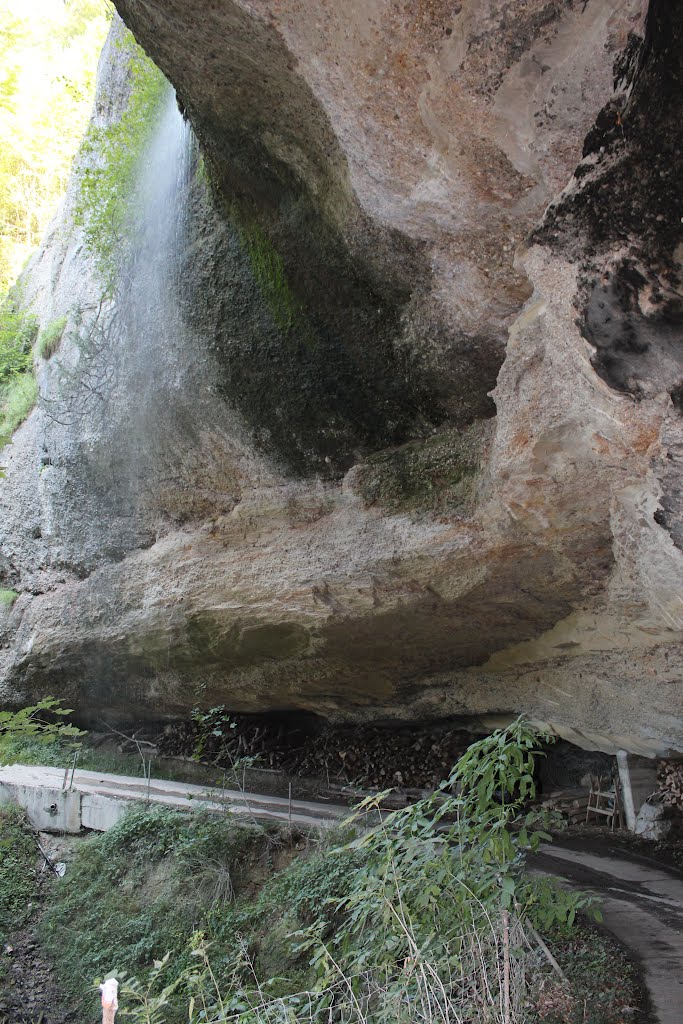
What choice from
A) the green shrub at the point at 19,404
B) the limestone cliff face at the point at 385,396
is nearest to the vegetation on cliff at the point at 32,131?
the green shrub at the point at 19,404

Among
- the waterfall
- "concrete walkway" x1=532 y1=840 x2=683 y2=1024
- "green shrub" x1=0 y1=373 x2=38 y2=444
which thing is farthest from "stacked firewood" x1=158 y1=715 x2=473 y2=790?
the waterfall

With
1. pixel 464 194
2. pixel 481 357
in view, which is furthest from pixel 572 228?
pixel 481 357

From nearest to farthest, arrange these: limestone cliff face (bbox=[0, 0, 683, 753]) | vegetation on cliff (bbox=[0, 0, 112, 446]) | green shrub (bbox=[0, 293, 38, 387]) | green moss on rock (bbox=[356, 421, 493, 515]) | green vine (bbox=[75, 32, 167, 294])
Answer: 1. limestone cliff face (bbox=[0, 0, 683, 753])
2. green moss on rock (bbox=[356, 421, 493, 515])
3. green vine (bbox=[75, 32, 167, 294])
4. green shrub (bbox=[0, 293, 38, 387])
5. vegetation on cliff (bbox=[0, 0, 112, 446])

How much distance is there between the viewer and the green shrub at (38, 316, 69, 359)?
9.35m

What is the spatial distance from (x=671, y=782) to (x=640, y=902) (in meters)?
1.87

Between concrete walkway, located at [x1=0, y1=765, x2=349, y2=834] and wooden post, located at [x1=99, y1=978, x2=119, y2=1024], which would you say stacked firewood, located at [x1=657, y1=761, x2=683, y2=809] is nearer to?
concrete walkway, located at [x1=0, y1=765, x2=349, y2=834]

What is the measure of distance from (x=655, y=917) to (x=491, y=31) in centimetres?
516

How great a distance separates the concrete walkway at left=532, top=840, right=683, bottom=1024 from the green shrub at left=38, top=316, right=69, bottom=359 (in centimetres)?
780

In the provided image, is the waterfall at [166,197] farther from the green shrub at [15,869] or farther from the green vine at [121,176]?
the green shrub at [15,869]

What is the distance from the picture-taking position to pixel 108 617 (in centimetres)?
812

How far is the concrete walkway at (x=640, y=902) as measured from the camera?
403 cm

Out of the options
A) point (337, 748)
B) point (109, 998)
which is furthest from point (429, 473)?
point (337, 748)

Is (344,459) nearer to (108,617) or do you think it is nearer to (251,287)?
(251,287)

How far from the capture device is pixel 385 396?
18.2ft
